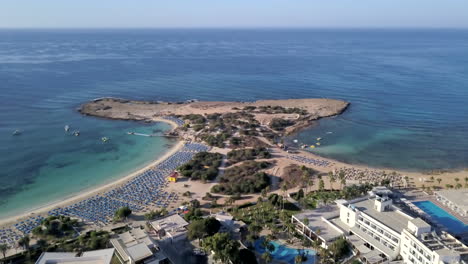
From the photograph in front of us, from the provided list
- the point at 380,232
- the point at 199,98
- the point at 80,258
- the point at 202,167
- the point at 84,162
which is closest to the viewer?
the point at 80,258

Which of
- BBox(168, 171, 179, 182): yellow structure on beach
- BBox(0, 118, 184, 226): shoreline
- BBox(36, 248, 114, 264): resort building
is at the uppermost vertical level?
BBox(36, 248, 114, 264): resort building

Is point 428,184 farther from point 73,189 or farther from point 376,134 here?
point 73,189

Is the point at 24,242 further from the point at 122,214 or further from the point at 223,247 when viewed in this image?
the point at 223,247

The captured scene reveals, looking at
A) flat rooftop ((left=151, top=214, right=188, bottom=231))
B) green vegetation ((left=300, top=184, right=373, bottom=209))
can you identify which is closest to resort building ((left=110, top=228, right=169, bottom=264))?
flat rooftop ((left=151, top=214, right=188, bottom=231))

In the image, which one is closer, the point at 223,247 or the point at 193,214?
the point at 223,247

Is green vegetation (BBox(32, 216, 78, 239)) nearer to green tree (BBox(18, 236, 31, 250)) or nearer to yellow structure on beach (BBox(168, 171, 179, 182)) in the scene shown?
green tree (BBox(18, 236, 31, 250))

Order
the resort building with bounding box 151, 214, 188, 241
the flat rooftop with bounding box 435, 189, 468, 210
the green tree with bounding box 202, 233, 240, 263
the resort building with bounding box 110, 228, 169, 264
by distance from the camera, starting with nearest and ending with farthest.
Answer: the resort building with bounding box 110, 228, 169, 264 → the green tree with bounding box 202, 233, 240, 263 → the resort building with bounding box 151, 214, 188, 241 → the flat rooftop with bounding box 435, 189, 468, 210

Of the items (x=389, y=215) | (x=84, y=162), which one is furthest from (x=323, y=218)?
(x=84, y=162)
